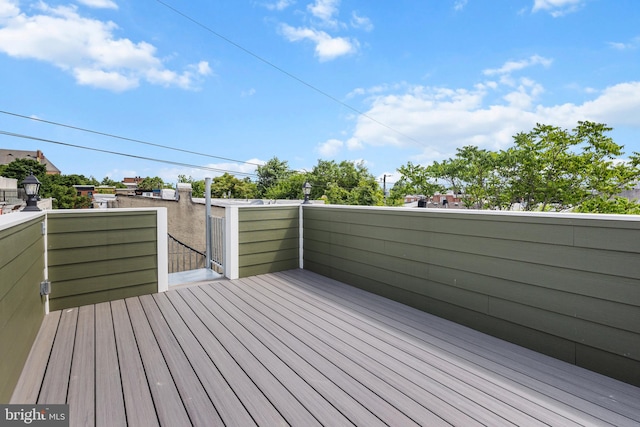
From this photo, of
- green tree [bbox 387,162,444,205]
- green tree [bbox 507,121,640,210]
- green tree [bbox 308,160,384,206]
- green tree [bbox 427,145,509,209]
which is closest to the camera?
green tree [bbox 507,121,640,210]

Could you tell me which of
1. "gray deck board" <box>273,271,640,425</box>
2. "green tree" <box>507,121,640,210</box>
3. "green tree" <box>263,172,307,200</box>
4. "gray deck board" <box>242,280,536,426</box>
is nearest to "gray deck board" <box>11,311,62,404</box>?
"gray deck board" <box>242,280,536,426</box>

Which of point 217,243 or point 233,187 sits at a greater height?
point 233,187

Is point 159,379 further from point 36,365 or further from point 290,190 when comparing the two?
point 290,190

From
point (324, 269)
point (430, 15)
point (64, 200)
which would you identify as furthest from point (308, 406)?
point (64, 200)

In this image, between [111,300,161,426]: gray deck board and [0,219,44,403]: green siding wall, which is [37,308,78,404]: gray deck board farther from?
[111,300,161,426]: gray deck board

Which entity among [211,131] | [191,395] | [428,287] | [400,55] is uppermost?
[400,55]

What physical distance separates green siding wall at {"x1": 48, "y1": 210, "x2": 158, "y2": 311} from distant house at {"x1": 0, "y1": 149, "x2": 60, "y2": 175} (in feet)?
181

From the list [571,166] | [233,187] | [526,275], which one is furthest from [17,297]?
[233,187]

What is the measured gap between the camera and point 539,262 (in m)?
2.20

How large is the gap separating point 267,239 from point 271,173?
2675cm

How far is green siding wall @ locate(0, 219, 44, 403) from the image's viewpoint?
151 centimetres

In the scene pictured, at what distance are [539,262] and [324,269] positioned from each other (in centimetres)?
256

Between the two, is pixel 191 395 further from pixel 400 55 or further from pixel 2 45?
pixel 2 45

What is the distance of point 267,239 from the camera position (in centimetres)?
431
